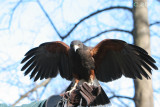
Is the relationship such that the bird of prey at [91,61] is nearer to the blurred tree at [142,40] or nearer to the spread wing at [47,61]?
the spread wing at [47,61]

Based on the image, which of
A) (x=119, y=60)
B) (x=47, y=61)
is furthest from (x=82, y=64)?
(x=47, y=61)

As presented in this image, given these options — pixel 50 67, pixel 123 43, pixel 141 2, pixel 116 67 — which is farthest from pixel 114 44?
pixel 141 2

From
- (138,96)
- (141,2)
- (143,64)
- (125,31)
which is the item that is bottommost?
(138,96)

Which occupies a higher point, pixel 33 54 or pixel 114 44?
pixel 33 54

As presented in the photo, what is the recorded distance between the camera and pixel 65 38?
8.08 metres

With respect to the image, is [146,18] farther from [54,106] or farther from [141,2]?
[54,106]

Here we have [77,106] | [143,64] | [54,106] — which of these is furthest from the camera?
[143,64]

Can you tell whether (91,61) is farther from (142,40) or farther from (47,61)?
(142,40)

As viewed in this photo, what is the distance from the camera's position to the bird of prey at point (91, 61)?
5000mm

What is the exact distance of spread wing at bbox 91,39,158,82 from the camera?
16.3ft

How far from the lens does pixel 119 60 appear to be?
532cm

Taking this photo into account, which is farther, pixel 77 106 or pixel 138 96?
pixel 138 96

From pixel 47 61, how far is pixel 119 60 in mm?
1621

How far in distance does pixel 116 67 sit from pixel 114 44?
0.54 meters
